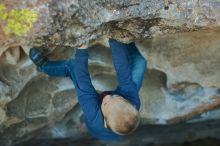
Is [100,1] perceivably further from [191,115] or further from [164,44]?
[191,115]

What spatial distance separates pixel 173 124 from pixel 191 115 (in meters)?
0.17

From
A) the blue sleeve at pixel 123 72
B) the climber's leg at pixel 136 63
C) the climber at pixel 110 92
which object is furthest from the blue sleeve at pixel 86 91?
the climber's leg at pixel 136 63

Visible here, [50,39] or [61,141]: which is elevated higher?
[50,39]

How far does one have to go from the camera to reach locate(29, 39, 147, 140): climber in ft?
6.75

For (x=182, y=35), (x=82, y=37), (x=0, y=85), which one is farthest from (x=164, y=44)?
(x=0, y=85)

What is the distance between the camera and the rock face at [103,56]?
1.95 meters

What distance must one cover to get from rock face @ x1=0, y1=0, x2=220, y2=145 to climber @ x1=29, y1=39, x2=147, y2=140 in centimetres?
8

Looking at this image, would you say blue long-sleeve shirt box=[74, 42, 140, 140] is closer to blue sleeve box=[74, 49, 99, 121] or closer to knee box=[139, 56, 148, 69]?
blue sleeve box=[74, 49, 99, 121]

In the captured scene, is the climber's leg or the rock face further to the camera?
the climber's leg

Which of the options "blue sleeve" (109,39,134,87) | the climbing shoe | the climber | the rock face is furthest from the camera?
the climbing shoe

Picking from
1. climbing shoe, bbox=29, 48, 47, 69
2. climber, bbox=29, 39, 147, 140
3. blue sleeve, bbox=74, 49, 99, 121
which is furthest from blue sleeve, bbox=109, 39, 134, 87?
climbing shoe, bbox=29, 48, 47, 69

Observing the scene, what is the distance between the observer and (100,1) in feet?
6.38

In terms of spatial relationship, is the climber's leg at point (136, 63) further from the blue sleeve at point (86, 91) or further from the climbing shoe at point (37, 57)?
the climbing shoe at point (37, 57)

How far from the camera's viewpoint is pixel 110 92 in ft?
7.43
